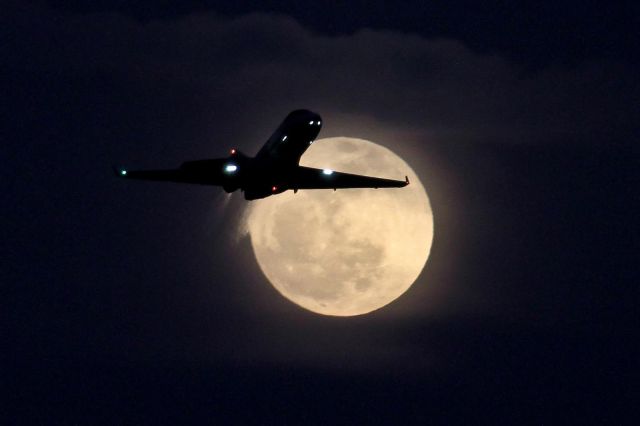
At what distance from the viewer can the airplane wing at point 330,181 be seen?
16775cm

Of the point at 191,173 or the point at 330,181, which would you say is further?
the point at 330,181

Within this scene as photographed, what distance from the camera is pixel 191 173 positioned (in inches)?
6580

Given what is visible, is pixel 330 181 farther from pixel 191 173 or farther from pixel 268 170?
pixel 191 173

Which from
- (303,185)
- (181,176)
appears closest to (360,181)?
(303,185)

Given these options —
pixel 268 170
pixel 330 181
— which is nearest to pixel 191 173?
pixel 268 170

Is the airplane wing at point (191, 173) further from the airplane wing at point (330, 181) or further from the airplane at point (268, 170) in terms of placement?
the airplane wing at point (330, 181)

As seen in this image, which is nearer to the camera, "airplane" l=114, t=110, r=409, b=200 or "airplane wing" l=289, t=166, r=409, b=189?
"airplane" l=114, t=110, r=409, b=200

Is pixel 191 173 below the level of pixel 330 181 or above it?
below

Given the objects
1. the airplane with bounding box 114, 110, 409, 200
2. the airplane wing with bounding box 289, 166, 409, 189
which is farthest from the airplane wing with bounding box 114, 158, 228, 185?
the airplane wing with bounding box 289, 166, 409, 189

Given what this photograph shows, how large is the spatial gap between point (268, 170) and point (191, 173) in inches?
318

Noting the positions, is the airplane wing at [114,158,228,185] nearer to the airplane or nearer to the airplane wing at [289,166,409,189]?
the airplane

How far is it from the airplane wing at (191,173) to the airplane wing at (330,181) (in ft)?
25.9

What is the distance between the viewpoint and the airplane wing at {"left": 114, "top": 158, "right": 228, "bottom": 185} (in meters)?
165

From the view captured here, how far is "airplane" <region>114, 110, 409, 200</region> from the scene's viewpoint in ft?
536
